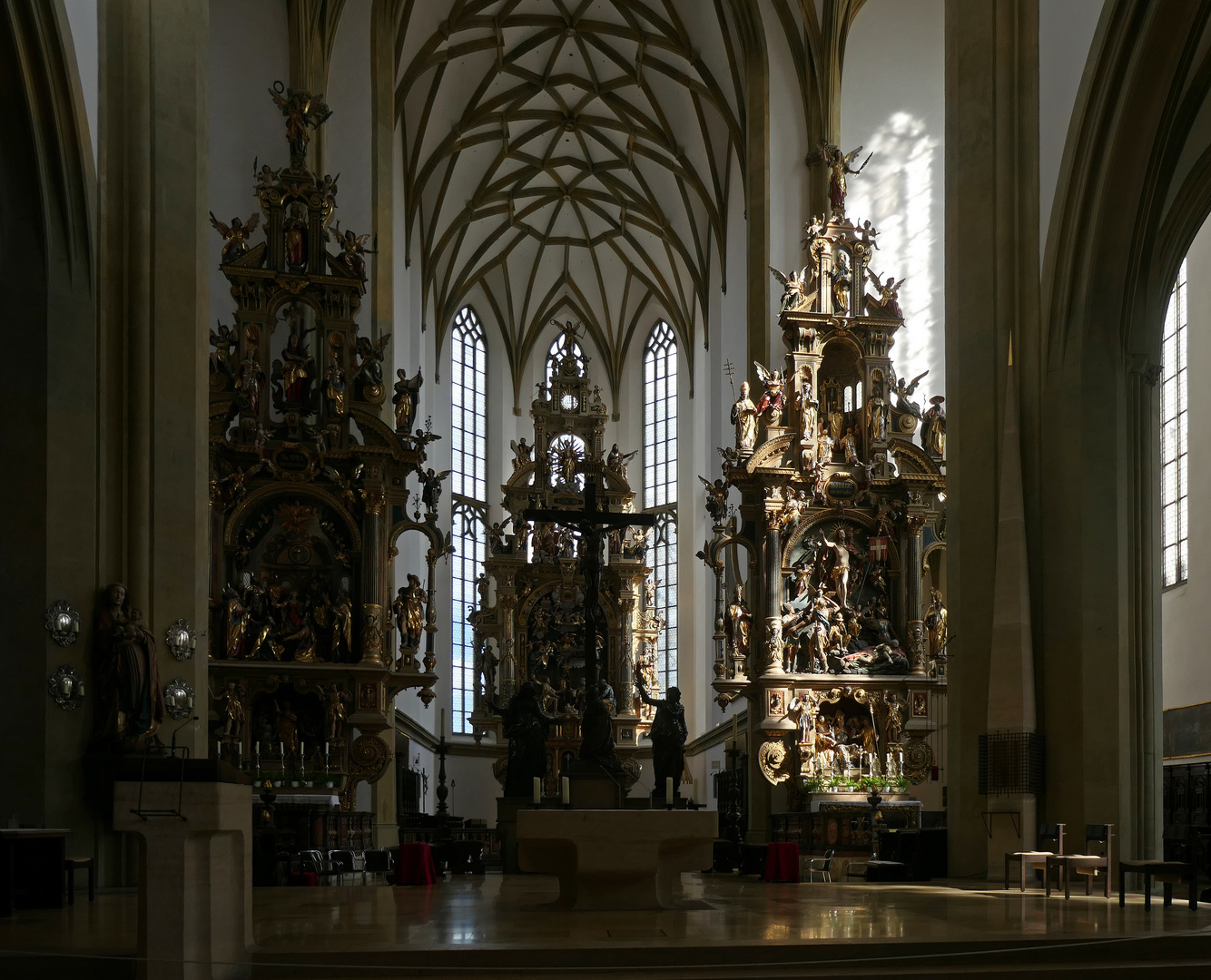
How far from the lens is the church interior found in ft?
32.2

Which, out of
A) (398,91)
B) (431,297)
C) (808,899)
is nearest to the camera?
(808,899)

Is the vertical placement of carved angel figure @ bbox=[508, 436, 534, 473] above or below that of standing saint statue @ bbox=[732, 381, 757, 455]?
above

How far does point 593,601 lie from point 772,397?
9249 mm

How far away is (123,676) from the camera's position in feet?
39.7

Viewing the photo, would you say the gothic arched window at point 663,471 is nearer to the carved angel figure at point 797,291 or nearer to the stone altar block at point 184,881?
the carved angel figure at point 797,291

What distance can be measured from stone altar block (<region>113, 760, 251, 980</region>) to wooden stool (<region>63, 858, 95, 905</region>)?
157 inches

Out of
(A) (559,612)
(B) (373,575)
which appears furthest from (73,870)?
(A) (559,612)

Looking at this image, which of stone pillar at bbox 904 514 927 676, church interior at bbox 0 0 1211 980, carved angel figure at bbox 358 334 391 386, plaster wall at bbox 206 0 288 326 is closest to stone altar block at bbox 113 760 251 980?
church interior at bbox 0 0 1211 980

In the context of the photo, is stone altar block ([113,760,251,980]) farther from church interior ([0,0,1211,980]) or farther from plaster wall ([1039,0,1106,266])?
plaster wall ([1039,0,1106,266])

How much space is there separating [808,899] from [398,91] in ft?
66.4

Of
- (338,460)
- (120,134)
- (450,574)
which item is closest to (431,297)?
(450,574)

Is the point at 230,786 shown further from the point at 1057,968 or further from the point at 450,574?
A: the point at 450,574

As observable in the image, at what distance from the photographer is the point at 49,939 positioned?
7668 mm

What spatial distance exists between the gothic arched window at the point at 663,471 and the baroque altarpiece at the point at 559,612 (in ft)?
9.13
